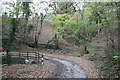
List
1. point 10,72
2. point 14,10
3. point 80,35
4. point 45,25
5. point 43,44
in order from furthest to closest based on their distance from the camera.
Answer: point 45,25, point 43,44, point 14,10, point 80,35, point 10,72

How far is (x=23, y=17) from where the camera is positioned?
21562mm

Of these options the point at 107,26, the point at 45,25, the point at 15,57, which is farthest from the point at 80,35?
the point at 45,25

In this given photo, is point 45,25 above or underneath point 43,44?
above

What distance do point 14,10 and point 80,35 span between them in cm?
891

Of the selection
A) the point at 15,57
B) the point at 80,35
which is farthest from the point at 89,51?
the point at 15,57

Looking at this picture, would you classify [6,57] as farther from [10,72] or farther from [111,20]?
[111,20]

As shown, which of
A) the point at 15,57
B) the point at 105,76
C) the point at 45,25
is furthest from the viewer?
the point at 45,25

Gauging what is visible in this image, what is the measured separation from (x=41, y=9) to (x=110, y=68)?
1451 centimetres

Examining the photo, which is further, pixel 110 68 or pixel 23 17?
pixel 23 17

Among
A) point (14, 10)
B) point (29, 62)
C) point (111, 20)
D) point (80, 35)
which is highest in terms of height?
point (14, 10)

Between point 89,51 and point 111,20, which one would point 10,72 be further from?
point 89,51

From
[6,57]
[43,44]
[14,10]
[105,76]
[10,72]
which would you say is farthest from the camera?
[43,44]

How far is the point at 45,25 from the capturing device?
107 feet

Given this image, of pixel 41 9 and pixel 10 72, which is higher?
pixel 41 9
